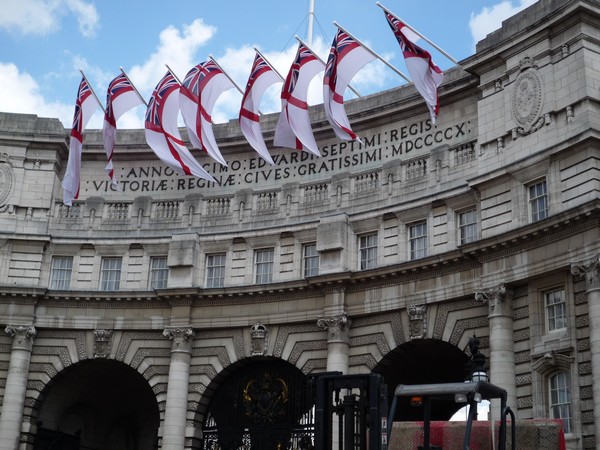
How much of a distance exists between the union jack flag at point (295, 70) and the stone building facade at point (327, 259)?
3481mm

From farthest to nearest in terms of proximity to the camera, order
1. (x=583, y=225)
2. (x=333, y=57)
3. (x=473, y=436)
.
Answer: (x=333, y=57) → (x=583, y=225) → (x=473, y=436)

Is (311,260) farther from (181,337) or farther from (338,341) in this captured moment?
(181,337)

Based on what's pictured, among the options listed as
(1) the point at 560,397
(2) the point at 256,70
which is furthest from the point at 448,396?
(2) the point at 256,70

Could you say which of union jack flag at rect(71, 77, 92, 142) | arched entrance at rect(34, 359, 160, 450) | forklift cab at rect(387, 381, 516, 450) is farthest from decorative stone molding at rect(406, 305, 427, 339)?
union jack flag at rect(71, 77, 92, 142)

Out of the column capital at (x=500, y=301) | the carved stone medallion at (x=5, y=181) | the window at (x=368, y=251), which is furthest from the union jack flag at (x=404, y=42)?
the carved stone medallion at (x=5, y=181)

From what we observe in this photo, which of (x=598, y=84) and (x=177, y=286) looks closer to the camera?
(x=598, y=84)

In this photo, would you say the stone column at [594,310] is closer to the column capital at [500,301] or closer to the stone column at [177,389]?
the column capital at [500,301]

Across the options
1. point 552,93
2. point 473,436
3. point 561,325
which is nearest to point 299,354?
point 561,325

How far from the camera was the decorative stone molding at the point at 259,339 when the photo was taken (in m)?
39.7

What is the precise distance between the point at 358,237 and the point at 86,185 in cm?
1490

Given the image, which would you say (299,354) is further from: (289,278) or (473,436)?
(473,436)

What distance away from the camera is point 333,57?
37.2 m

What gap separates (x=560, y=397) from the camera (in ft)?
100

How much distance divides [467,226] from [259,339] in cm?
1067
